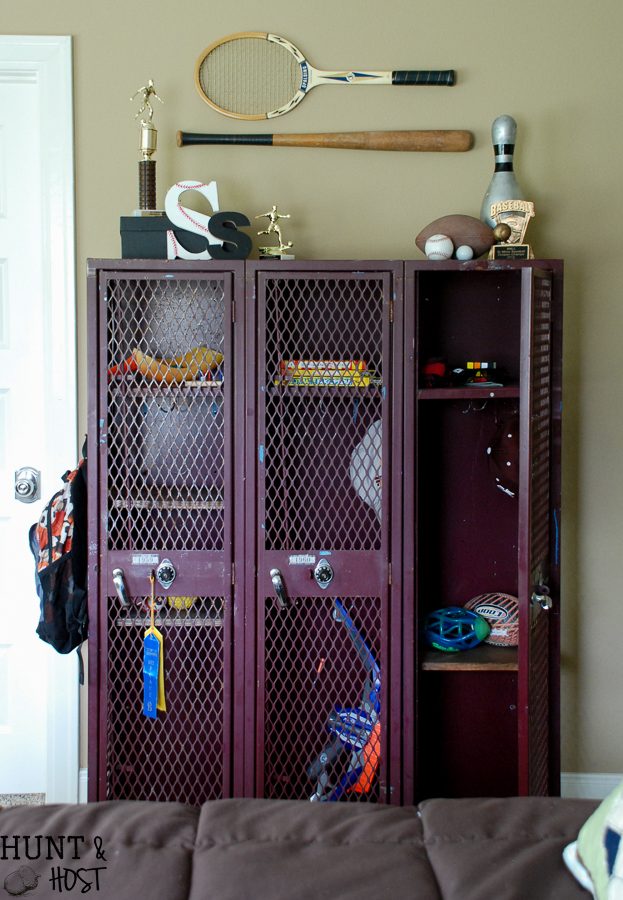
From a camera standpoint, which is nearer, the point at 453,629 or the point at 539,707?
the point at 539,707

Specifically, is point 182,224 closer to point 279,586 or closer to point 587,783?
point 279,586

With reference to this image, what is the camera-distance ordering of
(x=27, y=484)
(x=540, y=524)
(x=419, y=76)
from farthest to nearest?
(x=27, y=484)
(x=419, y=76)
(x=540, y=524)

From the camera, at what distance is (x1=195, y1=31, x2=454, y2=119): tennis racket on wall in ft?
7.11

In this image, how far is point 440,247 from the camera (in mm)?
1918

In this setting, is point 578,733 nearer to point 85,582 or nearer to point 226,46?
point 85,582

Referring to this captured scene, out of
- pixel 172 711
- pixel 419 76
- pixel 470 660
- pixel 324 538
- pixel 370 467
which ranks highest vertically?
pixel 419 76

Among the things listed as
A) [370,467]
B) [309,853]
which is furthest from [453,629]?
[309,853]

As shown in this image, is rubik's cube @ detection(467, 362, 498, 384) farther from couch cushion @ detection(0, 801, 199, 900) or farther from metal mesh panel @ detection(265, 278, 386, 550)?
couch cushion @ detection(0, 801, 199, 900)

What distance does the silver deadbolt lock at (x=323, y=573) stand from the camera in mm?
1896

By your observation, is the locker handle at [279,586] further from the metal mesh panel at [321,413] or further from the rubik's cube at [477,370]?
the rubik's cube at [477,370]

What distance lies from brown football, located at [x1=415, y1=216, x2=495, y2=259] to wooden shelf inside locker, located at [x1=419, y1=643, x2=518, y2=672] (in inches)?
45.6

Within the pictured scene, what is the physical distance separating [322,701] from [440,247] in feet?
4.52

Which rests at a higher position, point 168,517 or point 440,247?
point 440,247

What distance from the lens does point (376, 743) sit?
Answer: 77.4 inches
